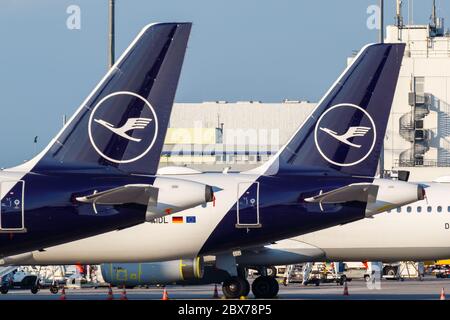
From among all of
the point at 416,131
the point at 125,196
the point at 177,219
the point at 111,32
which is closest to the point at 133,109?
the point at 125,196

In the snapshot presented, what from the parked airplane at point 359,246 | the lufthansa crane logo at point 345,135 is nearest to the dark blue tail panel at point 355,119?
the lufthansa crane logo at point 345,135

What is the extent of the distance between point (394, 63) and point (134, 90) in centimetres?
1029

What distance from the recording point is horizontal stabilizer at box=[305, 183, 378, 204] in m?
30.4

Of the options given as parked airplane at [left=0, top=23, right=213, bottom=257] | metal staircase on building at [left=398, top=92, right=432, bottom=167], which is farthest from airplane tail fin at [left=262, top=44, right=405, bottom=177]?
metal staircase on building at [left=398, top=92, right=432, bottom=167]

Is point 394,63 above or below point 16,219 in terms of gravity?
above

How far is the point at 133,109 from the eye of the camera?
24078 millimetres

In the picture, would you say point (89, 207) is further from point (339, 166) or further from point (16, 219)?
point (339, 166)

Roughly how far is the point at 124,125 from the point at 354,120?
991 centimetres

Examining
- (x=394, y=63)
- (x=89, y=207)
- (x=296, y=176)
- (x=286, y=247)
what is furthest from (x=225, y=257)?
(x=89, y=207)

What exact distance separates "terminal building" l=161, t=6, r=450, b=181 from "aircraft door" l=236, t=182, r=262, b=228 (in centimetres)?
6347

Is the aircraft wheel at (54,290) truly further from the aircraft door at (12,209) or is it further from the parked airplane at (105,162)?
the aircraft door at (12,209)

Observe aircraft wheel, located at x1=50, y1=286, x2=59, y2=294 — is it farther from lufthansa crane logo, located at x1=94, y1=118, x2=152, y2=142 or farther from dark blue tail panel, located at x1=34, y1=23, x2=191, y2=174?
lufthansa crane logo, located at x1=94, y1=118, x2=152, y2=142

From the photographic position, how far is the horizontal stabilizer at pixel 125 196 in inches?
929

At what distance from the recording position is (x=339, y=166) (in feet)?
104
